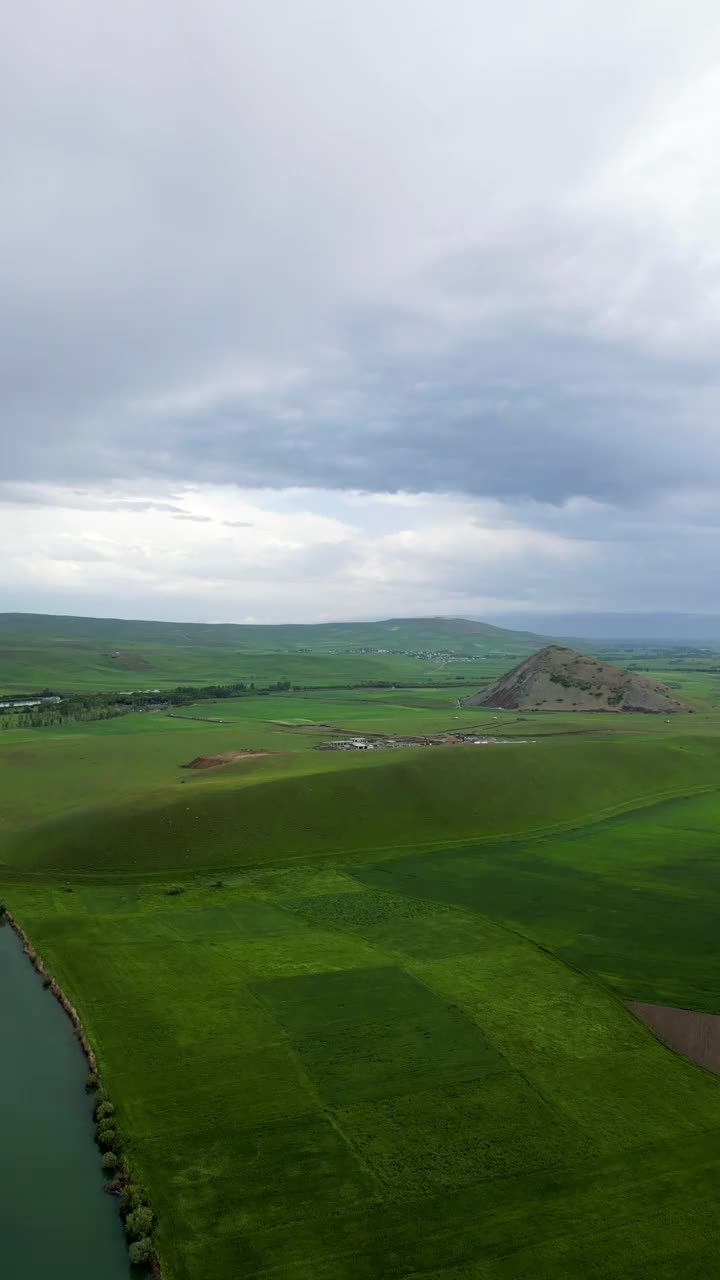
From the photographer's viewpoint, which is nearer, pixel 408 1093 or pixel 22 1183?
pixel 22 1183

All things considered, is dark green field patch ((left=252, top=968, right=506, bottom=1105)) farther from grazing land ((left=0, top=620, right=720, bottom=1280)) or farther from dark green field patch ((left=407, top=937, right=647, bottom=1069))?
dark green field patch ((left=407, top=937, right=647, bottom=1069))

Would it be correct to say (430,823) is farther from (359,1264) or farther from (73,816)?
(359,1264)

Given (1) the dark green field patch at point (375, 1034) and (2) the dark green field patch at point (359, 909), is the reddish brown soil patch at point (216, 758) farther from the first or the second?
(1) the dark green field patch at point (375, 1034)

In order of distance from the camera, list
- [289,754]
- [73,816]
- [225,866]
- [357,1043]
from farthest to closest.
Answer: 1. [289,754]
2. [73,816]
3. [225,866]
4. [357,1043]

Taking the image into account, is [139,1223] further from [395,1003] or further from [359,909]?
[359,909]

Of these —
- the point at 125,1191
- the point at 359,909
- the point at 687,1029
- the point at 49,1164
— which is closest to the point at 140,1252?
the point at 125,1191

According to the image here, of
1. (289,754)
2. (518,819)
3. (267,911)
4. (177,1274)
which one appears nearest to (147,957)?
(267,911)

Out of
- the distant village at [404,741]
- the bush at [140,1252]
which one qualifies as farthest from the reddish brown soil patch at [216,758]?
the bush at [140,1252]
